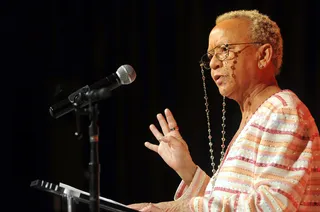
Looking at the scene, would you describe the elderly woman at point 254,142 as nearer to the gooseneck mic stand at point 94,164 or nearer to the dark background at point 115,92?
the gooseneck mic stand at point 94,164

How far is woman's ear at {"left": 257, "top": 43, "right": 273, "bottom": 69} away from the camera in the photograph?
2311 mm

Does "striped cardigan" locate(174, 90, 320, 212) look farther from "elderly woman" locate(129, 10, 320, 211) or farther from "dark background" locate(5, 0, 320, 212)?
"dark background" locate(5, 0, 320, 212)

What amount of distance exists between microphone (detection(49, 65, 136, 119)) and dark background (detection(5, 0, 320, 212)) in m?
1.36

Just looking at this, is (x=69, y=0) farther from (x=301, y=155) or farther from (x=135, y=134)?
(x=301, y=155)

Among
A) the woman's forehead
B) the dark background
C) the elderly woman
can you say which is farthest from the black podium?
the dark background

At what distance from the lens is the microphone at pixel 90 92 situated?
196cm

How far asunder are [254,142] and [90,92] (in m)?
0.64

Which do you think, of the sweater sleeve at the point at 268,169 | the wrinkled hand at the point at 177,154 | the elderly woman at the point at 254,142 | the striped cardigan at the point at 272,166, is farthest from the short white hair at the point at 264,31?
the wrinkled hand at the point at 177,154

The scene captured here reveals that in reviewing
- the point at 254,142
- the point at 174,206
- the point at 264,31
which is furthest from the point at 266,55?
the point at 174,206

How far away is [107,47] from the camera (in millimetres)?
3836

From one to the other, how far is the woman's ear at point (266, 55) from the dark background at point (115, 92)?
1.12 meters

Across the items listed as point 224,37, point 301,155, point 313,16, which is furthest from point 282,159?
point 313,16

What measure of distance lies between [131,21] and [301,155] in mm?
2045

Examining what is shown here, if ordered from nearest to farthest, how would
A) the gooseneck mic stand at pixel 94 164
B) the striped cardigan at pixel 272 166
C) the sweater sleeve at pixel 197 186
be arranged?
the gooseneck mic stand at pixel 94 164, the striped cardigan at pixel 272 166, the sweater sleeve at pixel 197 186
